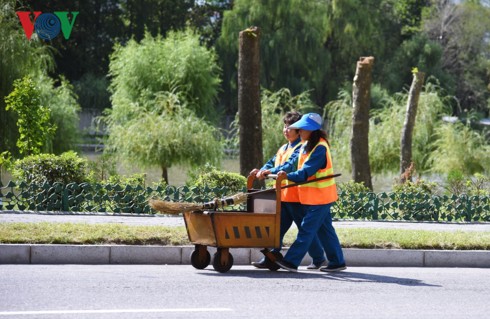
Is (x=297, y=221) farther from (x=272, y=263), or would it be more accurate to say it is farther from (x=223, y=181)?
(x=223, y=181)

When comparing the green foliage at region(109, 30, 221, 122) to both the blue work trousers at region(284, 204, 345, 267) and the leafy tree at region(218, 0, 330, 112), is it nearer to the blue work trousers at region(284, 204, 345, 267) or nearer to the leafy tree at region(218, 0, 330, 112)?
the leafy tree at region(218, 0, 330, 112)

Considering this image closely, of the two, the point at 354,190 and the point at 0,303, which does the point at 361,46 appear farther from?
the point at 0,303

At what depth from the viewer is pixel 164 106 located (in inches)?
1022

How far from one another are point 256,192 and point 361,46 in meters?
43.5

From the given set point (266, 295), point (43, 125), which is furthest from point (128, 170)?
point (266, 295)

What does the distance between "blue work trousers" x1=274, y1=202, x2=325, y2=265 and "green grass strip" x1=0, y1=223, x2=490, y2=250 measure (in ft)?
3.44

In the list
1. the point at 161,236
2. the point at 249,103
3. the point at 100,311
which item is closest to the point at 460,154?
the point at 249,103

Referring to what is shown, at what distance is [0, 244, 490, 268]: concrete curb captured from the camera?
34.8 ft

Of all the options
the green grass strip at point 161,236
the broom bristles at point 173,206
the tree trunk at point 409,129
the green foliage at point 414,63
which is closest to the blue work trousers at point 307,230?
the broom bristles at point 173,206

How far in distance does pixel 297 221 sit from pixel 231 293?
6.68ft

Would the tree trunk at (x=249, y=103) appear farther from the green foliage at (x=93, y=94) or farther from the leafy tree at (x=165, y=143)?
the green foliage at (x=93, y=94)

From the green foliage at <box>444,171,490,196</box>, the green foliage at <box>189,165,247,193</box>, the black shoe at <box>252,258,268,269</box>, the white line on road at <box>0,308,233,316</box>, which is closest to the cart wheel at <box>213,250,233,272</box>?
the black shoe at <box>252,258,268,269</box>

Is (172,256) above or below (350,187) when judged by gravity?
below

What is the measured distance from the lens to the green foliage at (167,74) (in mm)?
29938
